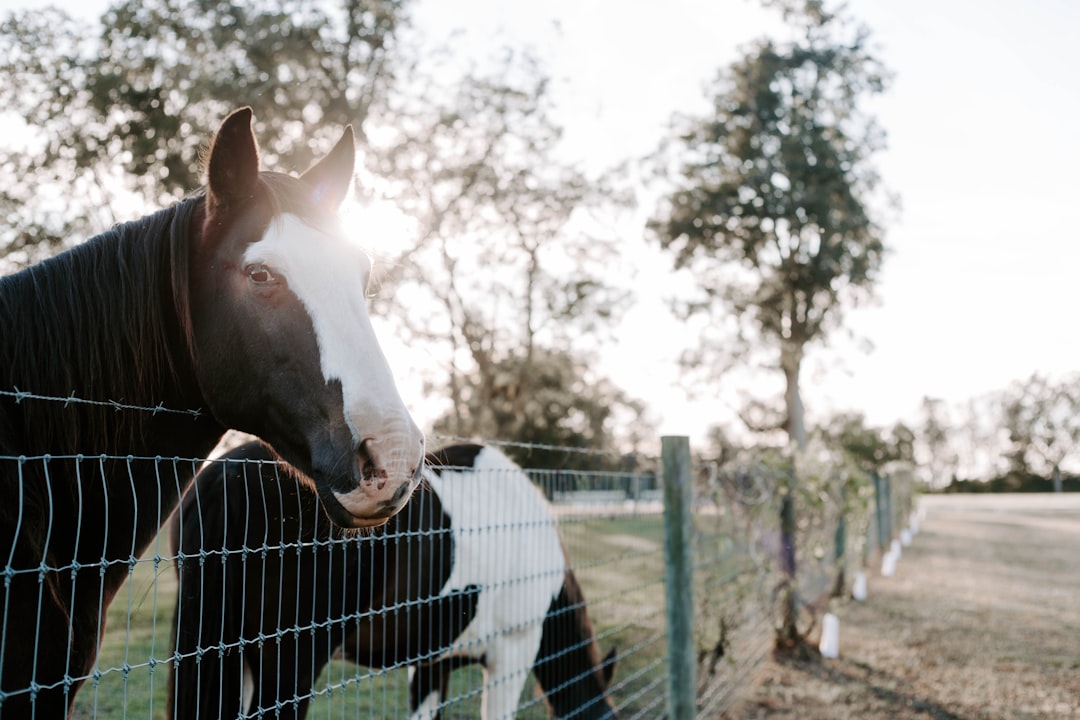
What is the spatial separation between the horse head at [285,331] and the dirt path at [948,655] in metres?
4.73

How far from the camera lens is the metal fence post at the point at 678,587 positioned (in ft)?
13.7

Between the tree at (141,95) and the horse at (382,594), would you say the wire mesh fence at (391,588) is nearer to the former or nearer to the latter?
the horse at (382,594)

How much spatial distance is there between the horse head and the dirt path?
473 cm

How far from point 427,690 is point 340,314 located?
2.83m

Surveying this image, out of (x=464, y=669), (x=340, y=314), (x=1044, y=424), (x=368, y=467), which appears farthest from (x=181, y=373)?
(x=1044, y=424)

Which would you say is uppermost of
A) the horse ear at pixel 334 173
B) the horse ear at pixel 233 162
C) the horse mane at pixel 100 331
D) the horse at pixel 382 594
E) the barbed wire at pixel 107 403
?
the horse ear at pixel 334 173

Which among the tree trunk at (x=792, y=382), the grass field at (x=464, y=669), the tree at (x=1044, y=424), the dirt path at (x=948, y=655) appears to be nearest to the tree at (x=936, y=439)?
the tree at (x=1044, y=424)

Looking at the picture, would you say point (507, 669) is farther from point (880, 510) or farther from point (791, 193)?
point (791, 193)

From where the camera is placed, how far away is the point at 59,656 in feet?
5.09

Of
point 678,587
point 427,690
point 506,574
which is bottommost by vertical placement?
point 427,690

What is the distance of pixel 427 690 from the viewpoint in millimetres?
3943

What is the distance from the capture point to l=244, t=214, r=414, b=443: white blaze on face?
1.62m

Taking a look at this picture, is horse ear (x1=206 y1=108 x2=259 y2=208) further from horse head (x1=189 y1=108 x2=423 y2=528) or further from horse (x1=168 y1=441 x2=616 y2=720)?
horse (x1=168 y1=441 x2=616 y2=720)

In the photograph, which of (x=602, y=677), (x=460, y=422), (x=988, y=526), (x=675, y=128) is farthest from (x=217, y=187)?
(x=988, y=526)
